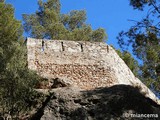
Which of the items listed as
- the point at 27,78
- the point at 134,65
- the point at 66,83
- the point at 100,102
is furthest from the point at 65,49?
the point at 134,65

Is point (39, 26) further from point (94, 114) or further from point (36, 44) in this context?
point (94, 114)

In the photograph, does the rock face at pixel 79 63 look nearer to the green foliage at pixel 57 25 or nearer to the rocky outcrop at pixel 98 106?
the rocky outcrop at pixel 98 106

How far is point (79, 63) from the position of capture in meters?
15.4

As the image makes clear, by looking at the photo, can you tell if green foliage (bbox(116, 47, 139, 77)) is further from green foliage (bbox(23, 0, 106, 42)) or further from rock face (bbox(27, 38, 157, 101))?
rock face (bbox(27, 38, 157, 101))

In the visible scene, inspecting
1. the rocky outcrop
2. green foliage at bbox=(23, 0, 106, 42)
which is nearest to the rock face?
the rocky outcrop

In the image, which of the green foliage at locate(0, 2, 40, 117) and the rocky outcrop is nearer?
the rocky outcrop

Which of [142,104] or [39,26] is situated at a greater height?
[39,26]

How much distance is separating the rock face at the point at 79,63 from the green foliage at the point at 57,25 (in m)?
7.61

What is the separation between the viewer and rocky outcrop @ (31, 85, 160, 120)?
9.27 metres

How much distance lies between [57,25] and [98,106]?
50.9 feet

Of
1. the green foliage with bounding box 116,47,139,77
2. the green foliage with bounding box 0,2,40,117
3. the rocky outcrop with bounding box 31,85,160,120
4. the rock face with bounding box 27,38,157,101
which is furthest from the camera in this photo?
the green foliage with bounding box 116,47,139,77

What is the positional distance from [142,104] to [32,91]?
3.13 m

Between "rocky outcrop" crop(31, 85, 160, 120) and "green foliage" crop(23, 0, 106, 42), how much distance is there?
44.4 feet

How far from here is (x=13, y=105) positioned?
1029 centimetres
